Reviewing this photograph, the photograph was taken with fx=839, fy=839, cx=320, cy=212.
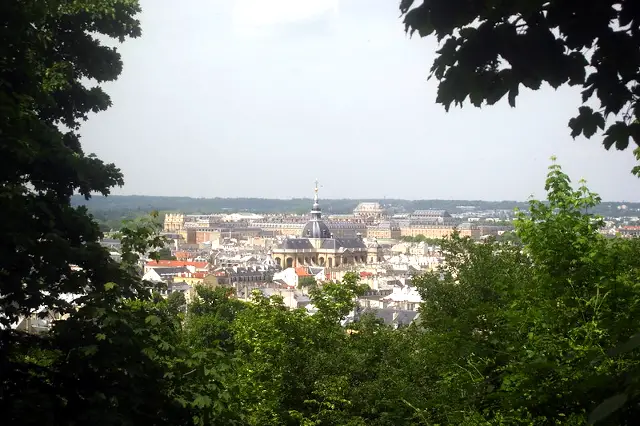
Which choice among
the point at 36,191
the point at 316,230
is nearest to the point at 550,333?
the point at 36,191

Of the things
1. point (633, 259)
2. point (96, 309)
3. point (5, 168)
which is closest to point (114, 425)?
point (96, 309)

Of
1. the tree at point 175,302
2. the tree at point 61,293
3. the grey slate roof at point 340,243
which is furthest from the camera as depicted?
the grey slate roof at point 340,243

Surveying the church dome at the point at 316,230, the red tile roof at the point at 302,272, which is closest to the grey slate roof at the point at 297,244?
the church dome at the point at 316,230

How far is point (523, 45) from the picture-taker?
11.9 ft

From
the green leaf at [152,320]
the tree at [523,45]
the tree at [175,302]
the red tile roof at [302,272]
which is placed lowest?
the red tile roof at [302,272]

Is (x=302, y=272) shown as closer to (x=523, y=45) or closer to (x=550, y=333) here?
(x=550, y=333)

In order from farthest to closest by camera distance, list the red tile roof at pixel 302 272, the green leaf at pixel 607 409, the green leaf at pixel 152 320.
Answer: the red tile roof at pixel 302 272 → the green leaf at pixel 152 320 → the green leaf at pixel 607 409

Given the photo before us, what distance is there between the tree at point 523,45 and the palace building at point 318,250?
11713 centimetres

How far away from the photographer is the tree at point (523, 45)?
361 centimetres

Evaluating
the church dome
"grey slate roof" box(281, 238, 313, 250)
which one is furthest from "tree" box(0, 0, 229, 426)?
the church dome

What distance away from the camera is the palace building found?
401 feet

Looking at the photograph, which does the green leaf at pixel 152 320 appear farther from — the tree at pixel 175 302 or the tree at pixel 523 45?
the tree at pixel 523 45

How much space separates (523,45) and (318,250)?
12123 centimetres

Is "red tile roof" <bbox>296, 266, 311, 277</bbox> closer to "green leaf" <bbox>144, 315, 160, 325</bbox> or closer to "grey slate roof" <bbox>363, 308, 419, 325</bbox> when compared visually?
"grey slate roof" <bbox>363, 308, 419, 325</bbox>
